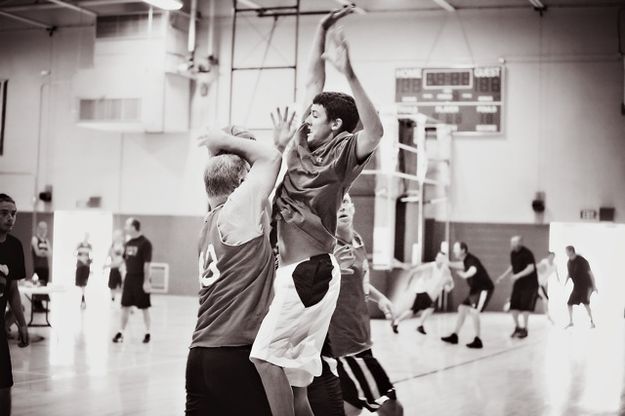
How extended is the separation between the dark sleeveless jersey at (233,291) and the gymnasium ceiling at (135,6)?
18.3 metres

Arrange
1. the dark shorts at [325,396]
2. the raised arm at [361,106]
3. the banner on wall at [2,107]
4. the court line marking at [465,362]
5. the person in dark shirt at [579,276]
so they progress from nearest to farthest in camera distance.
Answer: the raised arm at [361,106] < the dark shorts at [325,396] < the court line marking at [465,362] < the person in dark shirt at [579,276] < the banner on wall at [2,107]

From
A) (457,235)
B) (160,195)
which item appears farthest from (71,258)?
(457,235)

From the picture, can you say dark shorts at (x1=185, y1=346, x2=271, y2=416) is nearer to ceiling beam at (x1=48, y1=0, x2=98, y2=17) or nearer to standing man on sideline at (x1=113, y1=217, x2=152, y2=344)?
standing man on sideline at (x1=113, y1=217, x2=152, y2=344)

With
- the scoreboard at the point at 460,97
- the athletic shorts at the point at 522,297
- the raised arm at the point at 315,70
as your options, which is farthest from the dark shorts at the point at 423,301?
the raised arm at the point at 315,70

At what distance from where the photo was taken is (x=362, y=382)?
5555 millimetres

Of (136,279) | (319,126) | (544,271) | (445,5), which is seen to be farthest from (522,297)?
(319,126)

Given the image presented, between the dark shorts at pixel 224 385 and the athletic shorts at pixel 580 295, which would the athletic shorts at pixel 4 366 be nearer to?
the dark shorts at pixel 224 385

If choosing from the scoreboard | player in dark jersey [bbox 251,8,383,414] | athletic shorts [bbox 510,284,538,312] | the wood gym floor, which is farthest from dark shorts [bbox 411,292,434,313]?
player in dark jersey [bbox 251,8,383,414]

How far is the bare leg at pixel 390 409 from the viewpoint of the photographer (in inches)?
219

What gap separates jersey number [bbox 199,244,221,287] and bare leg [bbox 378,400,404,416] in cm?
227

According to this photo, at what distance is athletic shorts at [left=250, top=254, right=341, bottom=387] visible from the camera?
3578 millimetres

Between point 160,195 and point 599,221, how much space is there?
11363 mm

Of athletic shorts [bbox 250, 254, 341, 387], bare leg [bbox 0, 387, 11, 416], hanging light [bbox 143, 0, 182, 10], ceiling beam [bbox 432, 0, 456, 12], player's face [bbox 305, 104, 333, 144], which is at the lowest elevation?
bare leg [bbox 0, 387, 11, 416]

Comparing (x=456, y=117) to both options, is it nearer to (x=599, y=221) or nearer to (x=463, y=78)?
(x=463, y=78)
